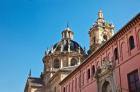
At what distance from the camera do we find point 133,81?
83.3ft

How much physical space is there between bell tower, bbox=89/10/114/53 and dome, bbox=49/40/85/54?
7939 millimetres

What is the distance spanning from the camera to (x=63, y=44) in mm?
71625

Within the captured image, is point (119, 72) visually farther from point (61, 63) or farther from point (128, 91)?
point (61, 63)

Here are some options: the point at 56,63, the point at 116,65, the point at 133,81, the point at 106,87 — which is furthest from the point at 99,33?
the point at 133,81

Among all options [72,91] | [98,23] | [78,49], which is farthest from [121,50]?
[78,49]

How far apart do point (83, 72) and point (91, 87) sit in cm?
374

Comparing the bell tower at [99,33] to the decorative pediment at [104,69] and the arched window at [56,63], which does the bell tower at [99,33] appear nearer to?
the arched window at [56,63]

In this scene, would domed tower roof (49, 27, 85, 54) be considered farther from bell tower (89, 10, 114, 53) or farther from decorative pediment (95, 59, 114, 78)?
decorative pediment (95, 59, 114, 78)

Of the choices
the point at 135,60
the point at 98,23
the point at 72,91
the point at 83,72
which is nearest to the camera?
the point at 135,60

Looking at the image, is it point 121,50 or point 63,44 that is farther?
point 63,44

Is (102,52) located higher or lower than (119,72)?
higher

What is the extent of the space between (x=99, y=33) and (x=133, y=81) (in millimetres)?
36822

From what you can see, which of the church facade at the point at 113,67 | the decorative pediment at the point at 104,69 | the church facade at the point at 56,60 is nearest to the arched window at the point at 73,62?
the church facade at the point at 56,60

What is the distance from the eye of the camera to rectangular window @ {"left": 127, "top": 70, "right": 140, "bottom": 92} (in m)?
24.9
